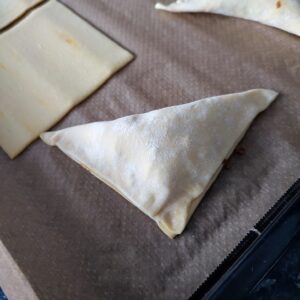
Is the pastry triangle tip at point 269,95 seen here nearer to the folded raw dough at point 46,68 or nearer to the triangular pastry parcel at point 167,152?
the triangular pastry parcel at point 167,152

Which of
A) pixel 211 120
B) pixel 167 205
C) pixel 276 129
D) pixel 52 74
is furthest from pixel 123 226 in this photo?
pixel 52 74

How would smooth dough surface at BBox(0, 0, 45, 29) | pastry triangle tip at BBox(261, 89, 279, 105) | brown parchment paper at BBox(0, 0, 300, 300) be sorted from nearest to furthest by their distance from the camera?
brown parchment paper at BBox(0, 0, 300, 300)
pastry triangle tip at BBox(261, 89, 279, 105)
smooth dough surface at BBox(0, 0, 45, 29)

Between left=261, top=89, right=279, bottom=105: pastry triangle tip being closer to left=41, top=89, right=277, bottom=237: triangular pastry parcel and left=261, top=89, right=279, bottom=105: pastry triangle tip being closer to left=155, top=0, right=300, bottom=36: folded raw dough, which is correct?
left=41, top=89, right=277, bottom=237: triangular pastry parcel

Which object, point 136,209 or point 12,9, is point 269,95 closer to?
point 136,209

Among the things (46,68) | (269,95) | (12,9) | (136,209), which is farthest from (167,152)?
(12,9)

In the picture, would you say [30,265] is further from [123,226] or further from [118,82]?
[118,82]

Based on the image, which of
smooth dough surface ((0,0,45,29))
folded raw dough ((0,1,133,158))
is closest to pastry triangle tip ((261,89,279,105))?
folded raw dough ((0,1,133,158))

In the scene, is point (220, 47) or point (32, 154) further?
point (220, 47)
